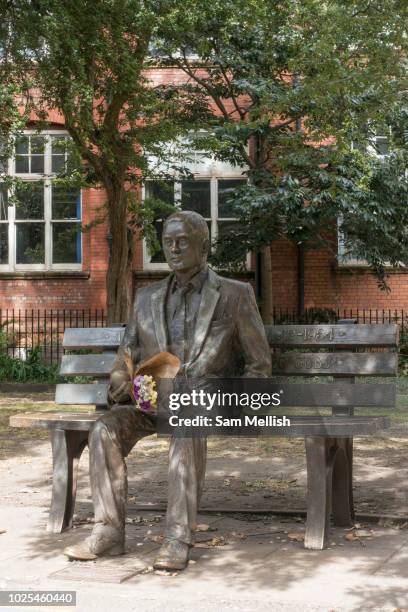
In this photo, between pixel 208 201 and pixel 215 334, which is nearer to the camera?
pixel 215 334

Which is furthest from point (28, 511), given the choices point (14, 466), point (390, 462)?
point (390, 462)

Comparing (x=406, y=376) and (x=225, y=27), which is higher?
(x=225, y=27)

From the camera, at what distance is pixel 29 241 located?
2269 cm

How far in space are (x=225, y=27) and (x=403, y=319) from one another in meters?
7.17

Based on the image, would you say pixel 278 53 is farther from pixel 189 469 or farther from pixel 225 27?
pixel 189 469

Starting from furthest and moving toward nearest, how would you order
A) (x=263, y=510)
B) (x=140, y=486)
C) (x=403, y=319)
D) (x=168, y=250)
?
(x=403, y=319), (x=140, y=486), (x=263, y=510), (x=168, y=250)

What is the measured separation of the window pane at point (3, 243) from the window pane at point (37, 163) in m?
1.35

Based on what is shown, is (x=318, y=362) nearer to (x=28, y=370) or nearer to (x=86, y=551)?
(x=86, y=551)

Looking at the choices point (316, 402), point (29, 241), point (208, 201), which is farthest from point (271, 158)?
point (316, 402)

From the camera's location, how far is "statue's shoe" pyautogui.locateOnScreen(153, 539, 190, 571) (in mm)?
5155

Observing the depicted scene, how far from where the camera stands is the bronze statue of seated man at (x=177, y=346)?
5.45m

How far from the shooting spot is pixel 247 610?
453 cm

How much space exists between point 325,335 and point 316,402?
624 millimetres

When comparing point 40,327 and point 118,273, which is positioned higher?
point 118,273
